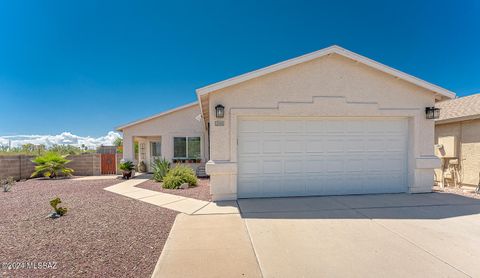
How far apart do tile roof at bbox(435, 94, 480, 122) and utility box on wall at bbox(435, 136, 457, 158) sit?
0.87m

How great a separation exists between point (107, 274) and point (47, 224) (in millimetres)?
2971

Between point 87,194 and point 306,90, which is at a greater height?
point 306,90

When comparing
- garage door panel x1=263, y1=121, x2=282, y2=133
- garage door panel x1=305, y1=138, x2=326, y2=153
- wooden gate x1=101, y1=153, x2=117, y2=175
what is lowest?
wooden gate x1=101, y1=153, x2=117, y2=175

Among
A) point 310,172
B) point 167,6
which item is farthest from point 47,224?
point 167,6

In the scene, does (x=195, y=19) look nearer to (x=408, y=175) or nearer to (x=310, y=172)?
(x=310, y=172)

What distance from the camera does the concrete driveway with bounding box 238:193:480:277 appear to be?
2826 millimetres

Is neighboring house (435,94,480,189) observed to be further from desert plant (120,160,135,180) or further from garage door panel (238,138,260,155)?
desert plant (120,160,135,180)

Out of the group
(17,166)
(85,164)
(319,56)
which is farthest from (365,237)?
(17,166)

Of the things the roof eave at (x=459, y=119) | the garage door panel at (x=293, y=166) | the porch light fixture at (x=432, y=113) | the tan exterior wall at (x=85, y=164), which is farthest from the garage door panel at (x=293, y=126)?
the tan exterior wall at (x=85, y=164)

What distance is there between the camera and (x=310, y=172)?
6781mm

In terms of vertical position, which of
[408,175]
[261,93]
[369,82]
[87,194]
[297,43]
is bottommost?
[87,194]

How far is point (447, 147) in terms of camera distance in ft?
31.0

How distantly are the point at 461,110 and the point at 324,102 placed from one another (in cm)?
751

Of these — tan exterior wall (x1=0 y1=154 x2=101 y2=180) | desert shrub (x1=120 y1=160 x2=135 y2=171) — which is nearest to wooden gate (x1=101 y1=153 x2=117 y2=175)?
tan exterior wall (x1=0 y1=154 x2=101 y2=180)
